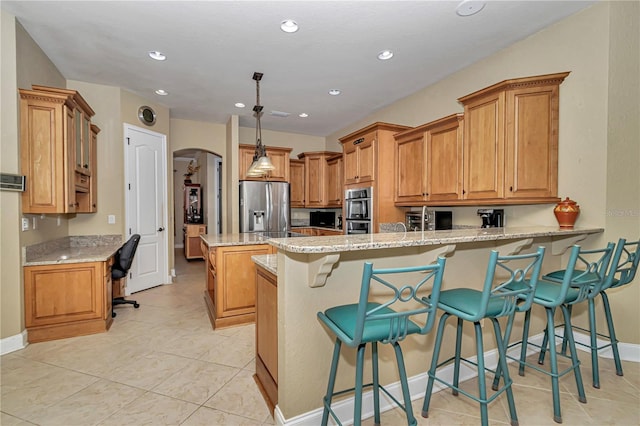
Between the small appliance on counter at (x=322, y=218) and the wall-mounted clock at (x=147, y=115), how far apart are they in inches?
138

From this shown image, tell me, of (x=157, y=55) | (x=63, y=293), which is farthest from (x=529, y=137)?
(x=63, y=293)

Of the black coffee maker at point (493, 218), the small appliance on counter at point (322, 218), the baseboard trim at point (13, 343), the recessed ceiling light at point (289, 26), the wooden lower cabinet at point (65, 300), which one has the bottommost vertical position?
the baseboard trim at point (13, 343)

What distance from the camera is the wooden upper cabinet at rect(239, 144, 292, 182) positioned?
5.52 meters

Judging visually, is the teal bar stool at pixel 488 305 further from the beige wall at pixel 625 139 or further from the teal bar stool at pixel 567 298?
the beige wall at pixel 625 139

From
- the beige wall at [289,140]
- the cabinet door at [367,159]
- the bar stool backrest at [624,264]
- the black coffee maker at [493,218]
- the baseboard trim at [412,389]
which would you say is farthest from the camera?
the beige wall at [289,140]

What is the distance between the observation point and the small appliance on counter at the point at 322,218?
6.40 meters

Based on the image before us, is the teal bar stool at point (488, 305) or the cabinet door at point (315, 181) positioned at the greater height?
the cabinet door at point (315, 181)

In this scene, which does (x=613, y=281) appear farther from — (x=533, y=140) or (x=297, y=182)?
(x=297, y=182)

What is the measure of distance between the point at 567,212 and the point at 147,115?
18.1 ft

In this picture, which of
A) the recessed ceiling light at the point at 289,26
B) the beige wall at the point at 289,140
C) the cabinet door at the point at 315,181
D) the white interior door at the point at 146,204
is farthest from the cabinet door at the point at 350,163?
the white interior door at the point at 146,204

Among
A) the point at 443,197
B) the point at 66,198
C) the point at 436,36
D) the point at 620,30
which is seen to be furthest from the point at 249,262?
the point at 620,30

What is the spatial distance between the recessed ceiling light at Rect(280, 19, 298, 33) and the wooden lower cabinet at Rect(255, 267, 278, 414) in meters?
2.22

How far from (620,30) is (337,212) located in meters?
4.80

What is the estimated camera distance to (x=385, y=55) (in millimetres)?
3256
